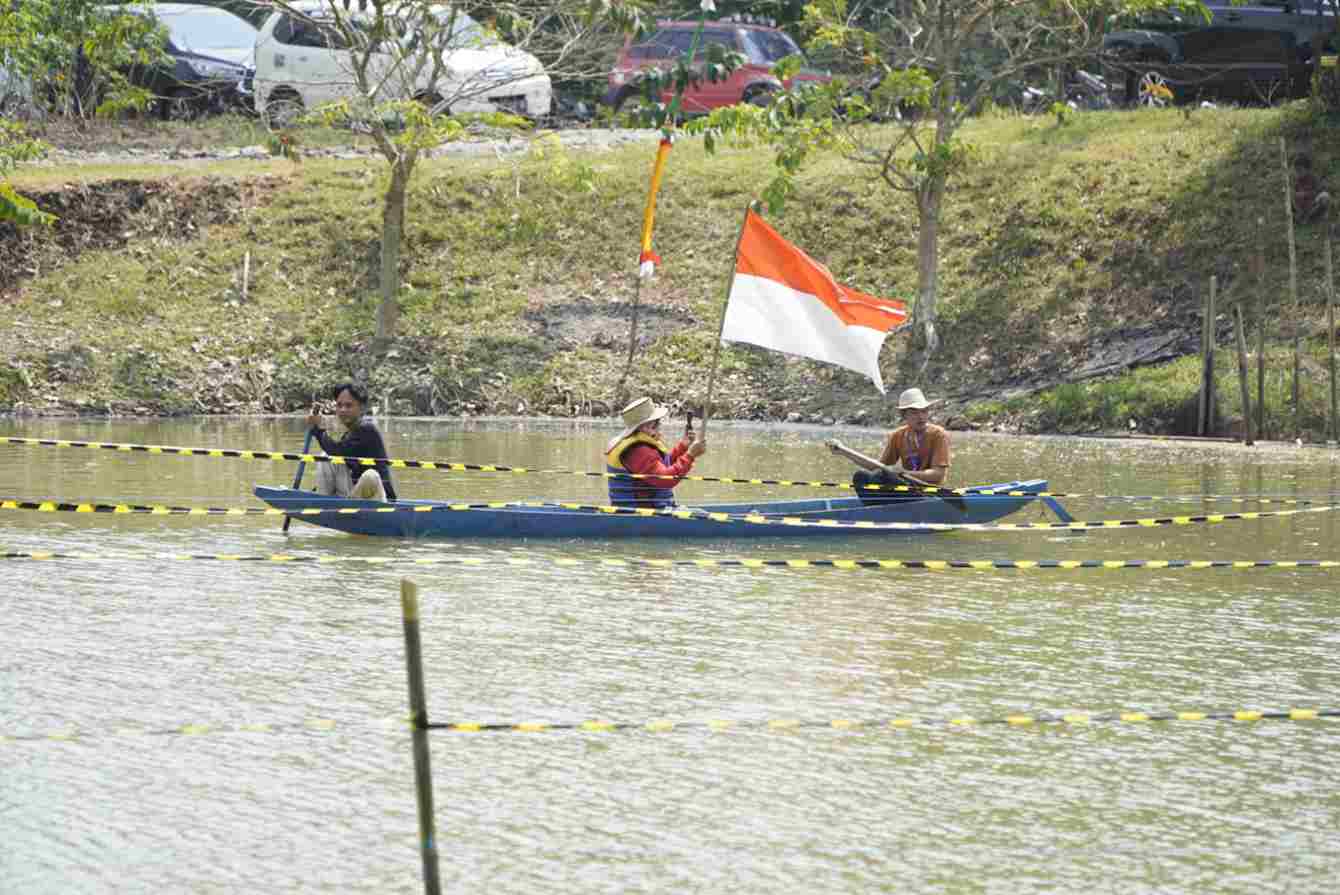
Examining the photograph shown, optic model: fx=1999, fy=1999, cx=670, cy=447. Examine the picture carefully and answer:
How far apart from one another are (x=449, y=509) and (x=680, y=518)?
1.74 m

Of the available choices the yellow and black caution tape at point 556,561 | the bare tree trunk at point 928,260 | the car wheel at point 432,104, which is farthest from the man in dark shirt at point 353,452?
the bare tree trunk at point 928,260

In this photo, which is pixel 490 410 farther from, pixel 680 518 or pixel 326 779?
pixel 326 779

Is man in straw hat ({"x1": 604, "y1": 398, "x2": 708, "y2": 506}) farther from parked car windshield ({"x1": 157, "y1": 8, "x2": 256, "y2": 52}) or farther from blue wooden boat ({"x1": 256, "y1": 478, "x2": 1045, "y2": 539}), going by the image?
parked car windshield ({"x1": 157, "y1": 8, "x2": 256, "y2": 52})

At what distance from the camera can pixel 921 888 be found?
6.98 m

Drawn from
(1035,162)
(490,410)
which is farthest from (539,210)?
(1035,162)

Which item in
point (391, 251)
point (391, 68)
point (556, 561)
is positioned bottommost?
point (556, 561)

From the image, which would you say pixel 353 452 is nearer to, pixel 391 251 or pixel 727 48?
pixel 391 251

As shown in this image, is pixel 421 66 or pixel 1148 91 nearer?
pixel 421 66

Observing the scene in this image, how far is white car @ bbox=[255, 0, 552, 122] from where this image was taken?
96.6ft

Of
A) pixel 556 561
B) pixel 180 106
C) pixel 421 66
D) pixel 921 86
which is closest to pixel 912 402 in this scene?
pixel 556 561

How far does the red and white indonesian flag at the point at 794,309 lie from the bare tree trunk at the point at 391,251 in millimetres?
15387

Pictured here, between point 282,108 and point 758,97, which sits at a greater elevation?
point 758,97

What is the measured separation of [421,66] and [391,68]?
2.13 feet

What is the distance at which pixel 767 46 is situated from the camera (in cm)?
3525
